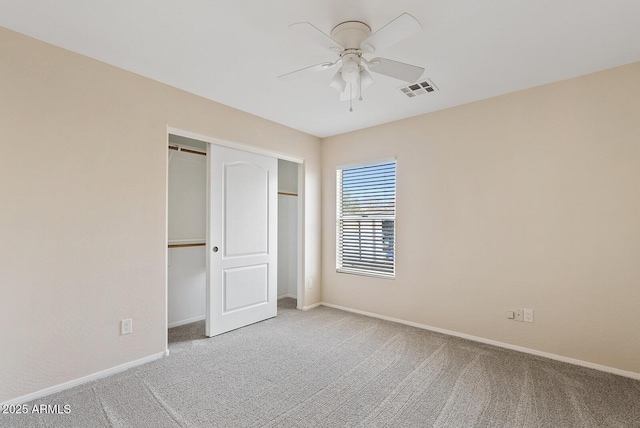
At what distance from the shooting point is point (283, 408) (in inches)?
81.4

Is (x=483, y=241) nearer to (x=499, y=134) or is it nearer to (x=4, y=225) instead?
(x=499, y=134)

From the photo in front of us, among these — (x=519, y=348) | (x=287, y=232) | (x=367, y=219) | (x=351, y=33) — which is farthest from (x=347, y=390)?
(x=287, y=232)

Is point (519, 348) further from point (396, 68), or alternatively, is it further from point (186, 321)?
point (186, 321)

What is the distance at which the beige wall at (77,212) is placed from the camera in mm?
2107

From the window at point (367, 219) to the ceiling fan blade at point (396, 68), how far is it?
6.23ft

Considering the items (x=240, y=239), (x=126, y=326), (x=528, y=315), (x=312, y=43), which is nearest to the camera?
(x=312, y=43)

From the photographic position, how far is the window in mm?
3939

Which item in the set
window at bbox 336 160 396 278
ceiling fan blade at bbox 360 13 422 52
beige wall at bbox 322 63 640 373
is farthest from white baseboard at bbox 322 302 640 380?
ceiling fan blade at bbox 360 13 422 52

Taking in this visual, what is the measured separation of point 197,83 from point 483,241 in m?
3.23

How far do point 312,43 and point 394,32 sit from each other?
0.76 meters

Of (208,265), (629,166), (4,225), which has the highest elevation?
(629,166)

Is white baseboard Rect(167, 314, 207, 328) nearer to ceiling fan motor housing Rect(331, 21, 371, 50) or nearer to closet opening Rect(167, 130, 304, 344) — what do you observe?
closet opening Rect(167, 130, 304, 344)

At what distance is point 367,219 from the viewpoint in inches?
163

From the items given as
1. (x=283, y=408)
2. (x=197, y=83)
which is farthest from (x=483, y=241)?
(x=197, y=83)
